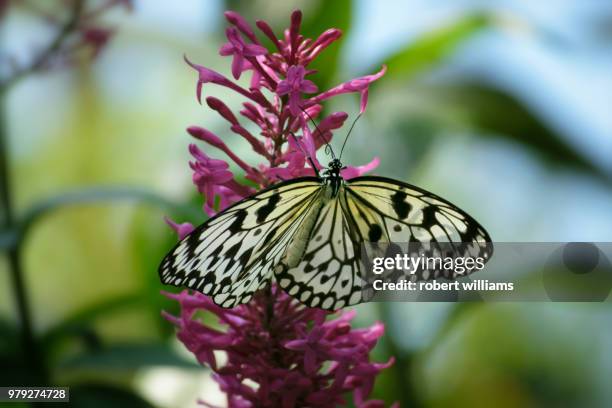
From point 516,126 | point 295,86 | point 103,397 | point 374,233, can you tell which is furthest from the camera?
point 516,126

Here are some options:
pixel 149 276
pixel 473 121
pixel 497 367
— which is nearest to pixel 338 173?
pixel 149 276

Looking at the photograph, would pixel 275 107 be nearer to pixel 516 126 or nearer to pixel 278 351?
pixel 278 351

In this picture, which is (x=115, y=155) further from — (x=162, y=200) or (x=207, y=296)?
(x=207, y=296)

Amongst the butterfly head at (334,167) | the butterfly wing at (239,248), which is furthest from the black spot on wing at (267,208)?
the butterfly head at (334,167)

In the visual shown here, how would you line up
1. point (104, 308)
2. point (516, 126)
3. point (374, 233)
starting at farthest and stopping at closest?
point (516, 126) → point (104, 308) → point (374, 233)

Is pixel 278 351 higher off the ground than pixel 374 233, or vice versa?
pixel 374 233

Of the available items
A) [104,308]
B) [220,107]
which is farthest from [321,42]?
[104,308]

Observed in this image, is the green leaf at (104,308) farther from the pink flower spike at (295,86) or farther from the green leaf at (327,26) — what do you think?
the pink flower spike at (295,86)
